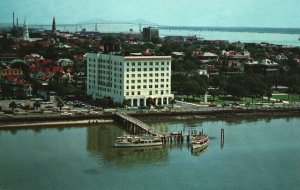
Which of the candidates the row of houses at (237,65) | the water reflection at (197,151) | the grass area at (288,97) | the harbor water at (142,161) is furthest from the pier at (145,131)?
the row of houses at (237,65)

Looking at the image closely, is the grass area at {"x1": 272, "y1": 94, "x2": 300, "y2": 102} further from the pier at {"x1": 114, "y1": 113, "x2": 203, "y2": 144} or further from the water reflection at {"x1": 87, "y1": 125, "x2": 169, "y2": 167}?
the water reflection at {"x1": 87, "y1": 125, "x2": 169, "y2": 167}

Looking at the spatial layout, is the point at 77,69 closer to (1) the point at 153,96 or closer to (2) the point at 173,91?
(2) the point at 173,91

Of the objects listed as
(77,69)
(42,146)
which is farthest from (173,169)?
(77,69)

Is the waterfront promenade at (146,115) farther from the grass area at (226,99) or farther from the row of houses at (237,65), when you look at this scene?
the row of houses at (237,65)

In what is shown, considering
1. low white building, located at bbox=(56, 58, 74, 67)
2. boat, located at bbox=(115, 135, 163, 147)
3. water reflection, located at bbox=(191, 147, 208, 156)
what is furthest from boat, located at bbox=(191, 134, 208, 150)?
Answer: low white building, located at bbox=(56, 58, 74, 67)

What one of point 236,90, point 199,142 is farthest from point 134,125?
point 236,90
